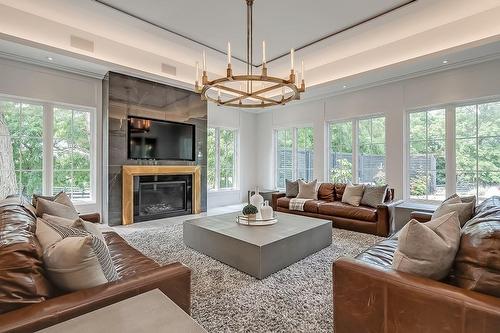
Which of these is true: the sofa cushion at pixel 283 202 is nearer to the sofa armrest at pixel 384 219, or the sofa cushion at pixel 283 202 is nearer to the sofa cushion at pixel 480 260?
the sofa armrest at pixel 384 219

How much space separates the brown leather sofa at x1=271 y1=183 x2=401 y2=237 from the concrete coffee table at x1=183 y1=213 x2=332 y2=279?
108 cm

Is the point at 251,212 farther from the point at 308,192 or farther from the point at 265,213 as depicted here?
the point at 308,192

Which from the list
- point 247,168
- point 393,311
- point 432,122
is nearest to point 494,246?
point 393,311

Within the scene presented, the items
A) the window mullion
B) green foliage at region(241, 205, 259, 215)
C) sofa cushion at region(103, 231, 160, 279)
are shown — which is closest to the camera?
sofa cushion at region(103, 231, 160, 279)

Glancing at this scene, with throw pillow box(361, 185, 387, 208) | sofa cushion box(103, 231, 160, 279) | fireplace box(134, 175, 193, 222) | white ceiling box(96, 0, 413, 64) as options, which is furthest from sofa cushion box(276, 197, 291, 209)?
sofa cushion box(103, 231, 160, 279)

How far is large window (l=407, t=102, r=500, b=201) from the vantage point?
4.39 m

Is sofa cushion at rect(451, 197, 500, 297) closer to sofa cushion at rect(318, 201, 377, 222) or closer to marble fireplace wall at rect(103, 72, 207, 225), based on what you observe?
sofa cushion at rect(318, 201, 377, 222)

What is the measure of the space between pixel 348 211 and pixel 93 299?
4.13m

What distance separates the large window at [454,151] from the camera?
4391 millimetres

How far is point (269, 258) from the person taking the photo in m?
2.63

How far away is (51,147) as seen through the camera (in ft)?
15.2

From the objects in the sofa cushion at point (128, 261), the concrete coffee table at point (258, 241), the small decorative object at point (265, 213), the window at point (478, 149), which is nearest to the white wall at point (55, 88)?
the concrete coffee table at point (258, 241)

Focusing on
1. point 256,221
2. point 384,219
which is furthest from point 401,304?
point 384,219

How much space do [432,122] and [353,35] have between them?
2338 mm
